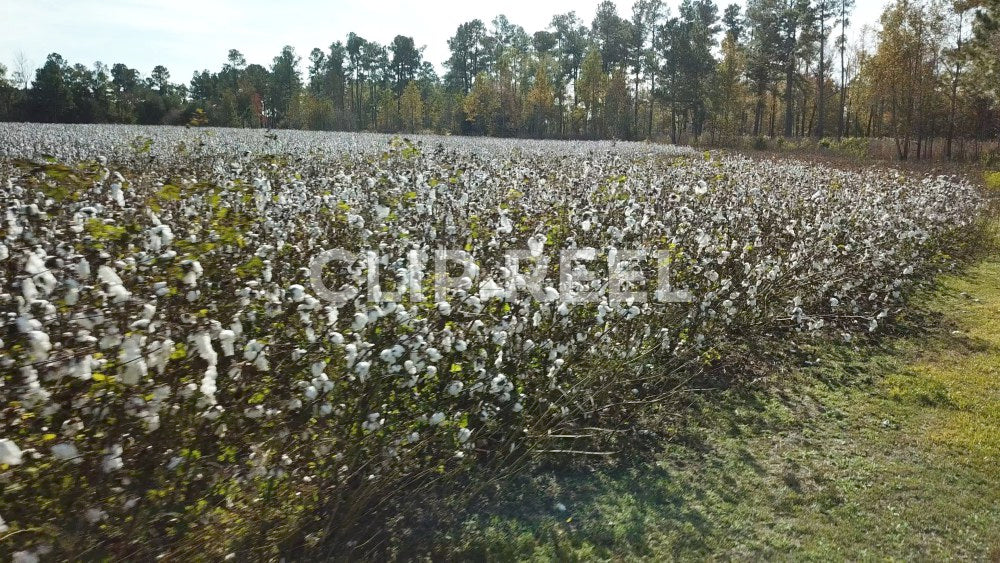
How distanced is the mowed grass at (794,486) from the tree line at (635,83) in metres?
18.6

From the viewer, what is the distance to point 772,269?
6.29m

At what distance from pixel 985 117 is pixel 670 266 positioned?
1437 inches

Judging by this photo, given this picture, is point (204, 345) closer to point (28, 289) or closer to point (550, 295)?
point (28, 289)

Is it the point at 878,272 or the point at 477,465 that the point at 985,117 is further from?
the point at 477,465

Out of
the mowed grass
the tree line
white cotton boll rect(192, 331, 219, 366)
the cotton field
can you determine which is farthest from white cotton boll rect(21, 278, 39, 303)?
the tree line

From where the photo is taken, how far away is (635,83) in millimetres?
61000

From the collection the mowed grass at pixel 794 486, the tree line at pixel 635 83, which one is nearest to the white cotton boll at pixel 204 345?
the mowed grass at pixel 794 486

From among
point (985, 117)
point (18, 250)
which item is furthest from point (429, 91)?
point (18, 250)

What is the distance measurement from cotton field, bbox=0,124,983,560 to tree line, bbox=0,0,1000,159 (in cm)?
1888

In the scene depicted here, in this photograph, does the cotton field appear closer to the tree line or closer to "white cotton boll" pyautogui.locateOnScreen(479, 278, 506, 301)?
"white cotton boll" pyautogui.locateOnScreen(479, 278, 506, 301)

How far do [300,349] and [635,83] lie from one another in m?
62.4

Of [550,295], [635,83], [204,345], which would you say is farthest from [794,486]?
[635,83]

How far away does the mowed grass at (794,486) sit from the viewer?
346 centimetres

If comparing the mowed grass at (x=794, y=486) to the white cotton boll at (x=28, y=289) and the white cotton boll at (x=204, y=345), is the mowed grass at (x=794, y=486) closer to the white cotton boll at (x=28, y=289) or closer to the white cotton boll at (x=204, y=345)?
the white cotton boll at (x=204, y=345)
